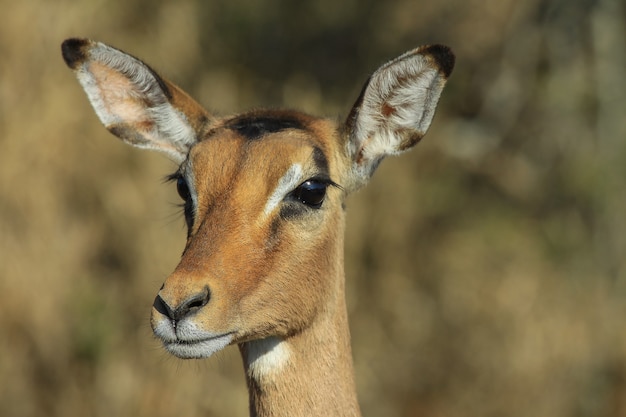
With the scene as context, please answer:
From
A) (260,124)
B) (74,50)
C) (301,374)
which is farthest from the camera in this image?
(74,50)

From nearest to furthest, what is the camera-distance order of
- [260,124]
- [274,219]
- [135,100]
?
[274,219]
[260,124]
[135,100]

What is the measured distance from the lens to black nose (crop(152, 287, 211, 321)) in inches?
144

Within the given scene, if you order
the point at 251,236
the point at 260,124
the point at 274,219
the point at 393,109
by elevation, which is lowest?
the point at 251,236

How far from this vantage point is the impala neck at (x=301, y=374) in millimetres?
4238

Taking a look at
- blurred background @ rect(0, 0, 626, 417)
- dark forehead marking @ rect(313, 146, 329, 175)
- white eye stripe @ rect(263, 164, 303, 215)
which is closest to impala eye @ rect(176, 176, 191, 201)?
white eye stripe @ rect(263, 164, 303, 215)

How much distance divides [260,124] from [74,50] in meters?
1.03

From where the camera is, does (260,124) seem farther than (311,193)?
Yes

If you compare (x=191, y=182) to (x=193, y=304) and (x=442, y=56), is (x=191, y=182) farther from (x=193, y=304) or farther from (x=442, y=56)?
(x=442, y=56)

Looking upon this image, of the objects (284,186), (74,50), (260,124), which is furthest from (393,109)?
(74,50)

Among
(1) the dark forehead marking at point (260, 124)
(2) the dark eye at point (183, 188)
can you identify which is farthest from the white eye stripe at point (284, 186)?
(2) the dark eye at point (183, 188)

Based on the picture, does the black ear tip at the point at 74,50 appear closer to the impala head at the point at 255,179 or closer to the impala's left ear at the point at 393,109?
the impala head at the point at 255,179

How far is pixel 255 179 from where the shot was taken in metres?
4.18

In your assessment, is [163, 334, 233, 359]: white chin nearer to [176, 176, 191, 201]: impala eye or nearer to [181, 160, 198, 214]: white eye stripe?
[181, 160, 198, 214]: white eye stripe

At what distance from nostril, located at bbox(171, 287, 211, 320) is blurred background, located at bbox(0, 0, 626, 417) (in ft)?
11.5
